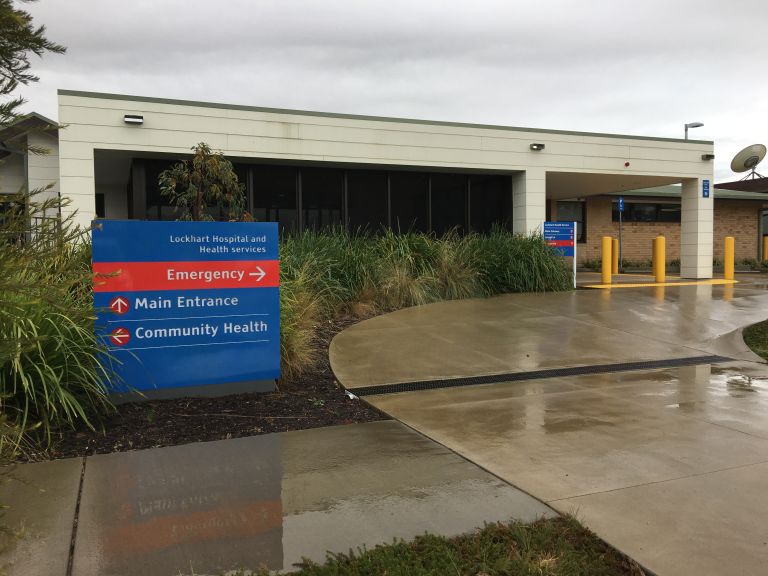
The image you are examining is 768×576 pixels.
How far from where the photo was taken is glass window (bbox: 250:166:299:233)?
50.6 feet

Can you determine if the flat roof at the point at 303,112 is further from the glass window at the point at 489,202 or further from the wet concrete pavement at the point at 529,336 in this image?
the wet concrete pavement at the point at 529,336

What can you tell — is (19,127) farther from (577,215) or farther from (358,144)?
(577,215)

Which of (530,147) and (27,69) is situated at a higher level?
(530,147)

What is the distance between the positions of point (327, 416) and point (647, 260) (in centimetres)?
2563

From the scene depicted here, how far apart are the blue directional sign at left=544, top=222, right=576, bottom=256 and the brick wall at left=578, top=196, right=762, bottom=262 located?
11.1 metres

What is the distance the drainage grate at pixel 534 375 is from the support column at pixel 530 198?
918 centimetres

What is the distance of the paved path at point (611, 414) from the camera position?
351 centimetres

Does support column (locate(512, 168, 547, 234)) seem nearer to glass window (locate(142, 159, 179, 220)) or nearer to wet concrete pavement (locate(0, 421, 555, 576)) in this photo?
glass window (locate(142, 159, 179, 220))

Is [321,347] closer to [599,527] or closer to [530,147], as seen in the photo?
[599,527]

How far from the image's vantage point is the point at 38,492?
393 centimetres

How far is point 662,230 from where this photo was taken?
A: 28406 millimetres

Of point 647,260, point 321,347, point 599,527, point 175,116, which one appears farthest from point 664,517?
point 647,260

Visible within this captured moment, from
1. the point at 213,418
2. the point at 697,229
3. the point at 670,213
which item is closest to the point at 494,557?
the point at 213,418

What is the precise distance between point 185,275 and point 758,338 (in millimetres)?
8477
